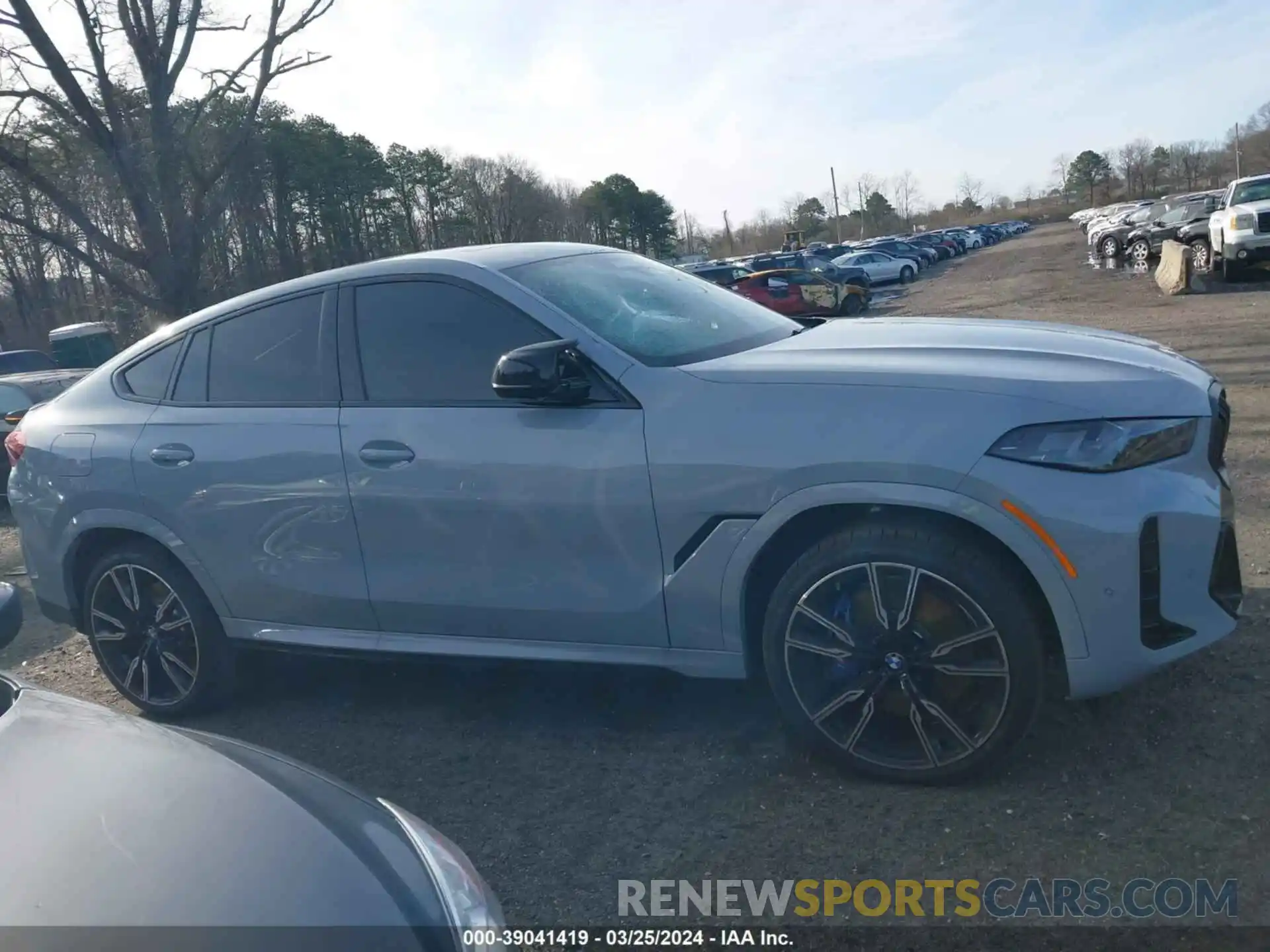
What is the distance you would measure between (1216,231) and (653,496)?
20201 millimetres

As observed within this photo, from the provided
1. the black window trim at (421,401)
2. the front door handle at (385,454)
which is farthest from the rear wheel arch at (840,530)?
the front door handle at (385,454)

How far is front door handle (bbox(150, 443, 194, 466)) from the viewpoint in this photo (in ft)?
13.8

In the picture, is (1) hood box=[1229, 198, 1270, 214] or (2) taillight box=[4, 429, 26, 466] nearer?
(2) taillight box=[4, 429, 26, 466]

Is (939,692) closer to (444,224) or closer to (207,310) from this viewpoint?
(207,310)

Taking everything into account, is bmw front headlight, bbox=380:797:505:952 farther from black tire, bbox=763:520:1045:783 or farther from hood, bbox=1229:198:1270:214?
hood, bbox=1229:198:1270:214

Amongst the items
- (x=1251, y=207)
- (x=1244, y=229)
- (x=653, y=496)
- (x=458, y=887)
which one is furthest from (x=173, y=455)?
(x=1251, y=207)

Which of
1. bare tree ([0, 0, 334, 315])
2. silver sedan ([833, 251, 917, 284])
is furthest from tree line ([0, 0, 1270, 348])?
silver sedan ([833, 251, 917, 284])

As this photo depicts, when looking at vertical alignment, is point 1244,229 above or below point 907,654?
above

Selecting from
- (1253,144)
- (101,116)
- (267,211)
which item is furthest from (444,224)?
(1253,144)

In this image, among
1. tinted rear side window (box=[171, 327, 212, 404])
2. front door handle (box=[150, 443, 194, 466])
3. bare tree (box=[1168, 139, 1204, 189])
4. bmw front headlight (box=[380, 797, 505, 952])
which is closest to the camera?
bmw front headlight (box=[380, 797, 505, 952])

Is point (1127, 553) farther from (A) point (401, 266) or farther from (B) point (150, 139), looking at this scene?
(B) point (150, 139)

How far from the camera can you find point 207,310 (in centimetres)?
452

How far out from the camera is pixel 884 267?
4197 centimetres

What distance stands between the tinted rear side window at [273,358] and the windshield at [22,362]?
19.6m
